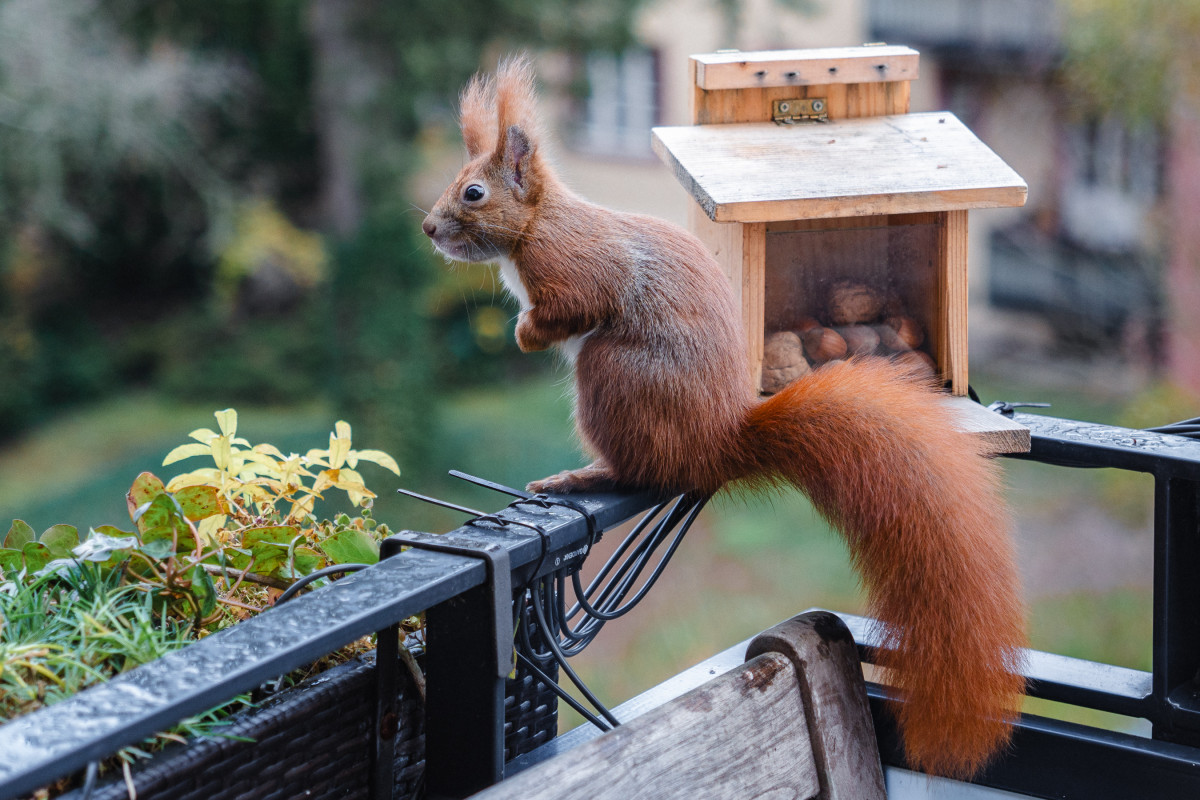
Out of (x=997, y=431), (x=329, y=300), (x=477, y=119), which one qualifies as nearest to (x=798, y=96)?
(x=477, y=119)

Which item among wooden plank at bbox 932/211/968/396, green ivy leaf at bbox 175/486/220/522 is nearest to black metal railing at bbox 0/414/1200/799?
wooden plank at bbox 932/211/968/396

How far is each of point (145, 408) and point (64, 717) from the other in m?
7.75

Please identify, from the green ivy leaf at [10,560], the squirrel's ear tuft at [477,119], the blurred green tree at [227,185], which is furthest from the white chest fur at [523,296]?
the blurred green tree at [227,185]

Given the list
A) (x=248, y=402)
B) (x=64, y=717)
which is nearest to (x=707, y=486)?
(x=64, y=717)

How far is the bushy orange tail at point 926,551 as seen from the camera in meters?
0.95

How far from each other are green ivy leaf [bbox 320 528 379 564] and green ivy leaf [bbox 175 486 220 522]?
11 cm

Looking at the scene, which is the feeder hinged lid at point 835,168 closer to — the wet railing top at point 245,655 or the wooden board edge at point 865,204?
the wooden board edge at point 865,204

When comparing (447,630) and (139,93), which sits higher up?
(139,93)

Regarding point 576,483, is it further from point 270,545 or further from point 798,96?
point 798,96

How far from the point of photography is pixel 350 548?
3.05 feet

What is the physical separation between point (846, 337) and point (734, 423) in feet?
1.03

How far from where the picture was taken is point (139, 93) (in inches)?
248

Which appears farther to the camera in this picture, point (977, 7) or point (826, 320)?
point (977, 7)

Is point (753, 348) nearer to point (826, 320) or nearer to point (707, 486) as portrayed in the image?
point (826, 320)
